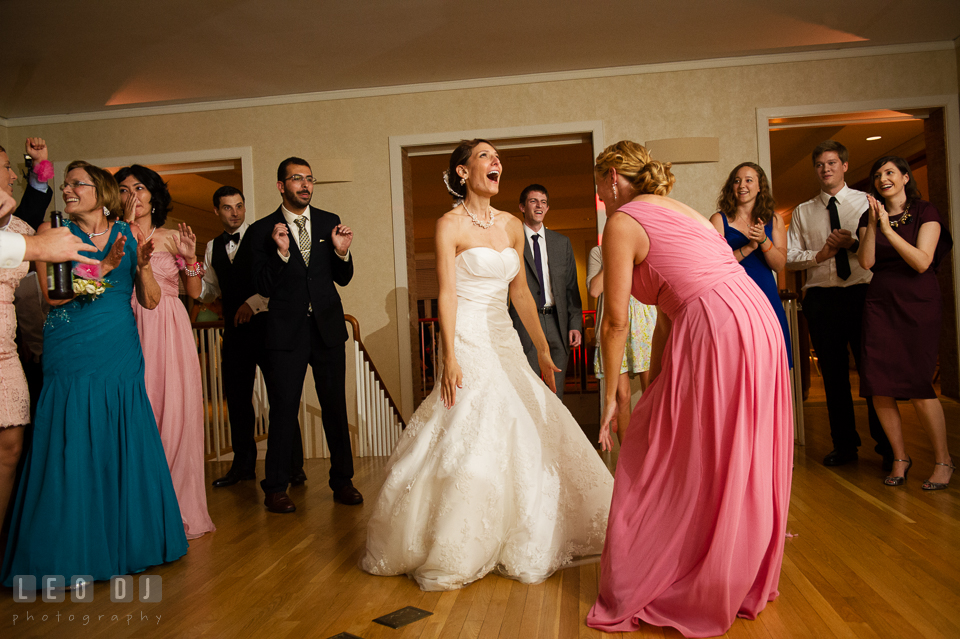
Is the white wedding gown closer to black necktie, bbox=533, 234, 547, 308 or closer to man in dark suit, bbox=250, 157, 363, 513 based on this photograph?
man in dark suit, bbox=250, 157, 363, 513

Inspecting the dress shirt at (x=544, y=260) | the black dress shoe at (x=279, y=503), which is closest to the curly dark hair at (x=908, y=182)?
the dress shirt at (x=544, y=260)

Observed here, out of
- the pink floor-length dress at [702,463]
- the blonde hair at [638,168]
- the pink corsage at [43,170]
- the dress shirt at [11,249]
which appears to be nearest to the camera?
the dress shirt at [11,249]

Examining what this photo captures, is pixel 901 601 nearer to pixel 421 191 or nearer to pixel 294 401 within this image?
pixel 294 401

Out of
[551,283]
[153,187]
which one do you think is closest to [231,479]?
[153,187]

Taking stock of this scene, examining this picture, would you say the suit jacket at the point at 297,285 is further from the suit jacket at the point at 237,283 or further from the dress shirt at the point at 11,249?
the dress shirt at the point at 11,249

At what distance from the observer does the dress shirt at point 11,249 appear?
1723 mm

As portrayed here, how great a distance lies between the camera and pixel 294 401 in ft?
12.2

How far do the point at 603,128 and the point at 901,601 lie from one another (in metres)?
4.55

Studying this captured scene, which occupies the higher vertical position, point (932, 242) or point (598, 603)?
point (932, 242)

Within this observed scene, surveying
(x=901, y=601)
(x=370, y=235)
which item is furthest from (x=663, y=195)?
(x=370, y=235)

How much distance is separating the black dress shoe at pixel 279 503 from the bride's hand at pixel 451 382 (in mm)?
1619

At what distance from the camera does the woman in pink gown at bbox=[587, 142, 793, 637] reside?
193cm

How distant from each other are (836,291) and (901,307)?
Result: 59 centimetres

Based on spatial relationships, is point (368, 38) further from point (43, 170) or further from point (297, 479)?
point (297, 479)
